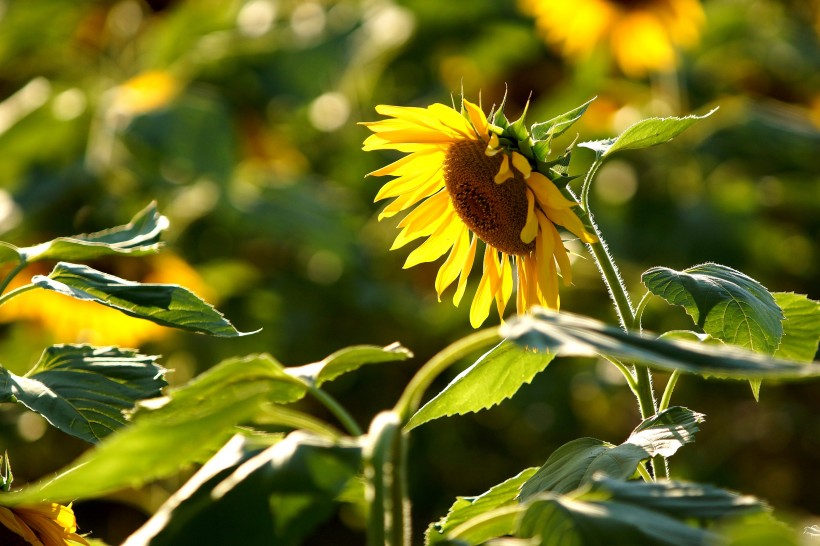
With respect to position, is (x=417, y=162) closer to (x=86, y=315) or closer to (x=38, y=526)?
(x=38, y=526)

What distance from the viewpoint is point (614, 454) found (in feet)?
1.92

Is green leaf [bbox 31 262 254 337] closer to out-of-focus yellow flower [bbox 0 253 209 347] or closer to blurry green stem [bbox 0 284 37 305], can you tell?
blurry green stem [bbox 0 284 37 305]

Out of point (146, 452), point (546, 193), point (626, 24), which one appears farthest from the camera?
point (626, 24)

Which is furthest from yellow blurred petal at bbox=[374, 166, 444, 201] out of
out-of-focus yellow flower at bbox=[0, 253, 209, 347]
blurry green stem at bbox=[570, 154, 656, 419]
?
out-of-focus yellow flower at bbox=[0, 253, 209, 347]

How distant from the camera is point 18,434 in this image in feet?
7.33

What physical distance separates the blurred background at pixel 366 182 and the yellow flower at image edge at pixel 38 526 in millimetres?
1523

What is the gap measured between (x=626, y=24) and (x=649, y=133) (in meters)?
1.93

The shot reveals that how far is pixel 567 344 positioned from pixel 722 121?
2.41 m

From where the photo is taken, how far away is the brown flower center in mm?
785

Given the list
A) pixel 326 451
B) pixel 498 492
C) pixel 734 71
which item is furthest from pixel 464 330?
pixel 326 451

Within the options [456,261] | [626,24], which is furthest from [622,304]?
[626,24]

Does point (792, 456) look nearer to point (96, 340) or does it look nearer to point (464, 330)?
point (464, 330)

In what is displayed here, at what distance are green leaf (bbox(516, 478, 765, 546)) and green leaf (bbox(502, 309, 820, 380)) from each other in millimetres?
50

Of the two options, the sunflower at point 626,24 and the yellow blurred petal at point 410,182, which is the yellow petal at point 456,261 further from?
the sunflower at point 626,24
